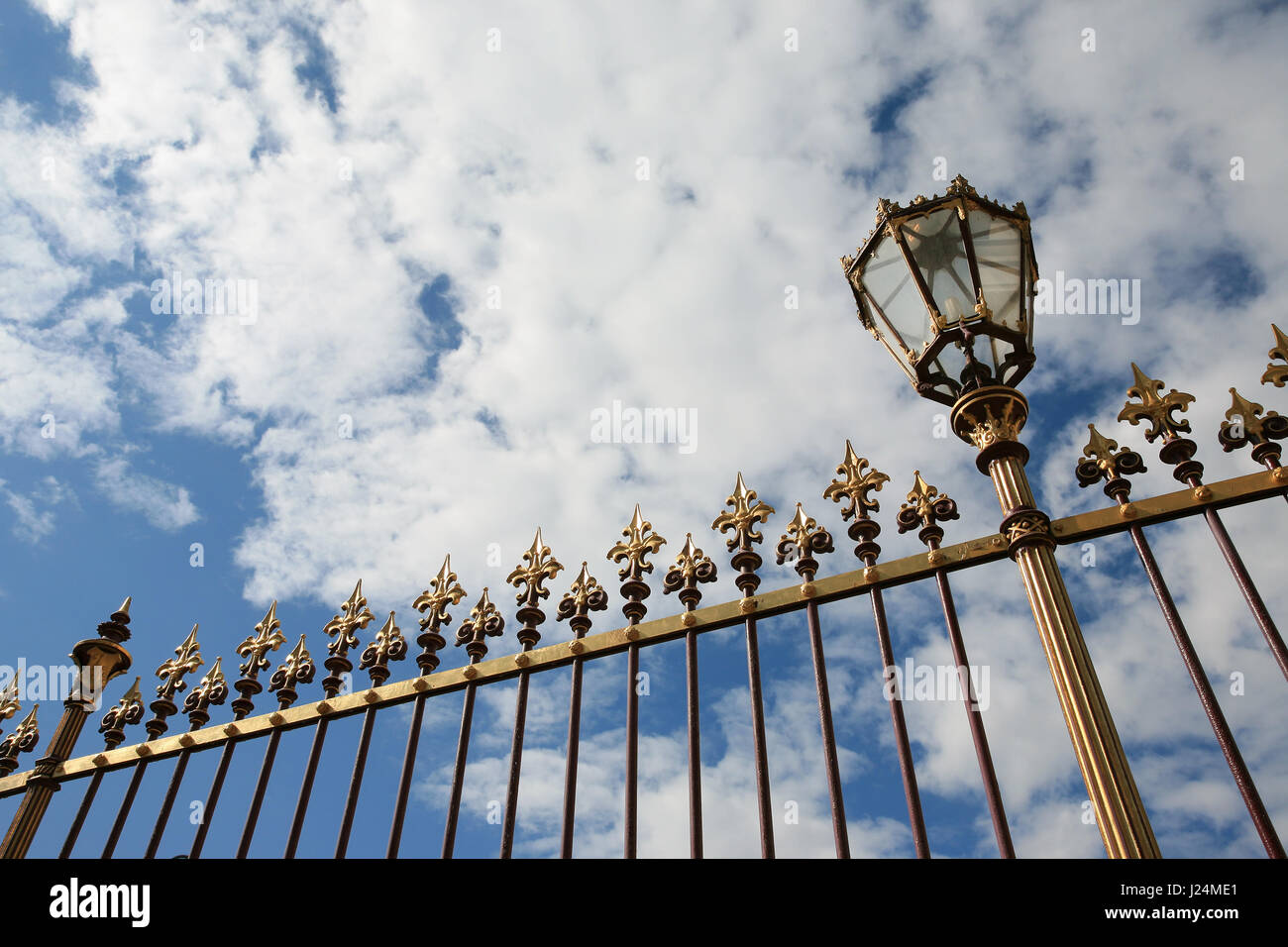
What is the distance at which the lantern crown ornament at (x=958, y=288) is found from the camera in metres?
4.32

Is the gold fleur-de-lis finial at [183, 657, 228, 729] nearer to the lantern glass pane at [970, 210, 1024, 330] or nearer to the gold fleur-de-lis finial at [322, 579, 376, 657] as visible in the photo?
the gold fleur-de-lis finial at [322, 579, 376, 657]

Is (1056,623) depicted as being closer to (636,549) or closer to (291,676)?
(636,549)

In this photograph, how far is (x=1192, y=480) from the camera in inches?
151

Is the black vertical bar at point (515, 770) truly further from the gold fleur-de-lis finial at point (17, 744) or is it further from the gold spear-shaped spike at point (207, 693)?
the gold fleur-de-lis finial at point (17, 744)

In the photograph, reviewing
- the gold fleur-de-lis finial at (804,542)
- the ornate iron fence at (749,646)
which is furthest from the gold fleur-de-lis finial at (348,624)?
the gold fleur-de-lis finial at (804,542)

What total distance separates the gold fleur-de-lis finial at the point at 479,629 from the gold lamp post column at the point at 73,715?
2.60 m

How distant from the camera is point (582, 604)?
15.0 ft

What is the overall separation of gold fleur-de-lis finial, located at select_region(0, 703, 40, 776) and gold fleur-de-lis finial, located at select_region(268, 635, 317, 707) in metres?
2.00

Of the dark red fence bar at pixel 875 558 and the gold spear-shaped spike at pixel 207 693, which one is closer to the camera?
the dark red fence bar at pixel 875 558

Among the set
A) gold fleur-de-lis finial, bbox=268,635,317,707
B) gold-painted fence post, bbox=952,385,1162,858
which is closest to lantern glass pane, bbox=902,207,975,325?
gold-painted fence post, bbox=952,385,1162,858

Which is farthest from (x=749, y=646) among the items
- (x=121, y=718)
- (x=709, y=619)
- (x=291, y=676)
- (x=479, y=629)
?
(x=121, y=718)

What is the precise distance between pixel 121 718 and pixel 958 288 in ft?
17.6
